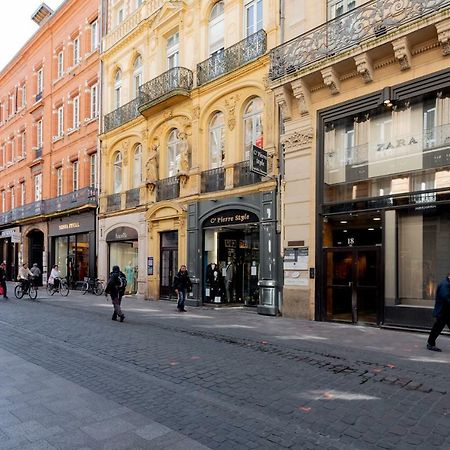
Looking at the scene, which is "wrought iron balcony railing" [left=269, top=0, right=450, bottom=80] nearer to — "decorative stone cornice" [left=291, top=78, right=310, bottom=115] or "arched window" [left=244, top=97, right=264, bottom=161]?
"decorative stone cornice" [left=291, top=78, right=310, bottom=115]

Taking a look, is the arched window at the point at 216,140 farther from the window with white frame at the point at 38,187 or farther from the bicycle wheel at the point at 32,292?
the window with white frame at the point at 38,187

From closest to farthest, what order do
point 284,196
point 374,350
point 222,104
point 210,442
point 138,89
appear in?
point 210,442 < point 374,350 < point 284,196 < point 222,104 < point 138,89

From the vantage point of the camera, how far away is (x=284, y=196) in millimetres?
13609

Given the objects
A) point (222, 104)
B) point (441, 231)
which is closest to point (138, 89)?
point (222, 104)

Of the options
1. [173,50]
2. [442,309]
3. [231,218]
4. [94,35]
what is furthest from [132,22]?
[442,309]

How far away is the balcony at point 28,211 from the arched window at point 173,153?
12790mm

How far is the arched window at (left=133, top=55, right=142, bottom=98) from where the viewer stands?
21484 mm

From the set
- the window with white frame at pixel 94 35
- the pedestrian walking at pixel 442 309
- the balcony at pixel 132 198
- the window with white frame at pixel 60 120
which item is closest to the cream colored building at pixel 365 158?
the pedestrian walking at pixel 442 309

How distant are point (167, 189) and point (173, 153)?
1681mm

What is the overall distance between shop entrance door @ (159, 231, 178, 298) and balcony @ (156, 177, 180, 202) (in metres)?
1.56

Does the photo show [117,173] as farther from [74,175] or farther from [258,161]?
[258,161]

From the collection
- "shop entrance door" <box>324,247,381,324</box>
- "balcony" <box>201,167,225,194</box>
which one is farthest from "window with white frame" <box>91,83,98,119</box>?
"shop entrance door" <box>324,247,381,324</box>

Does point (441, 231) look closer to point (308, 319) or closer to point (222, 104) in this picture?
point (308, 319)

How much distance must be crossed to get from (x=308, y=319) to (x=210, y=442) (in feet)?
29.8
